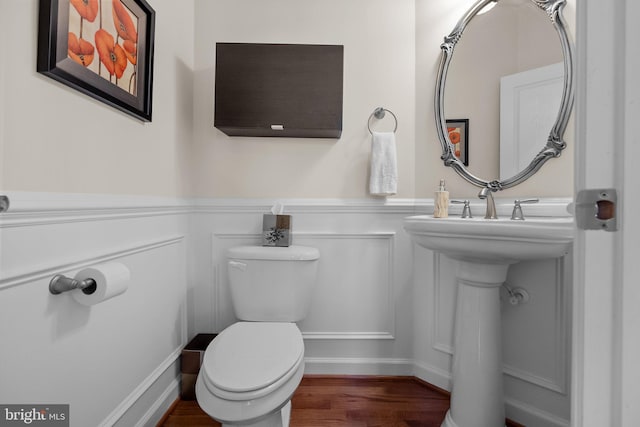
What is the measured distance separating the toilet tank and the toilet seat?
158 mm

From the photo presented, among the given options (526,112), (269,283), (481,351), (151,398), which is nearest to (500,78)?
(526,112)

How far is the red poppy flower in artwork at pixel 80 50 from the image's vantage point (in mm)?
865

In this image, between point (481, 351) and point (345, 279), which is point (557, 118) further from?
point (345, 279)

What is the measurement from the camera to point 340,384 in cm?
164

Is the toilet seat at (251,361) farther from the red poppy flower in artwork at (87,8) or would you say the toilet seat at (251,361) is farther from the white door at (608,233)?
the red poppy flower in artwork at (87,8)

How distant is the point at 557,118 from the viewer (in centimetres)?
130

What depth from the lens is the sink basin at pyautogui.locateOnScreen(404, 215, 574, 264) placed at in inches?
36.2

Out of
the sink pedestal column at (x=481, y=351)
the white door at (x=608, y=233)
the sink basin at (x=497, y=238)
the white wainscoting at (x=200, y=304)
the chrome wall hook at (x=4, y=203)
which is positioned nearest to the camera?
the white door at (x=608, y=233)

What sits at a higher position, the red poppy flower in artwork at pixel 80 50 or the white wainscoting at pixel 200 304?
the red poppy flower in artwork at pixel 80 50

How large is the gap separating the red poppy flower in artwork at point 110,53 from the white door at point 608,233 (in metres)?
1.22

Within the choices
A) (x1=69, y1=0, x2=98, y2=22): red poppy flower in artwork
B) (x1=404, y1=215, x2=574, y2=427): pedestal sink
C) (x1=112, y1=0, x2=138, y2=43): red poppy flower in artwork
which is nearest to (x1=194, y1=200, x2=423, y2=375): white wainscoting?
(x1=404, y1=215, x2=574, y2=427): pedestal sink

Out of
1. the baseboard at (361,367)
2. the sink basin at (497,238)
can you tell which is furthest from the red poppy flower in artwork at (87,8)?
the baseboard at (361,367)

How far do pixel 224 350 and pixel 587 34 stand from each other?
1232 millimetres

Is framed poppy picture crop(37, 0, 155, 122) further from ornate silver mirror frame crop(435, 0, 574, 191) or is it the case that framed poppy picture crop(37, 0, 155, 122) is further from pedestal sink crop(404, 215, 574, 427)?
ornate silver mirror frame crop(435, 0, 574, 191)
